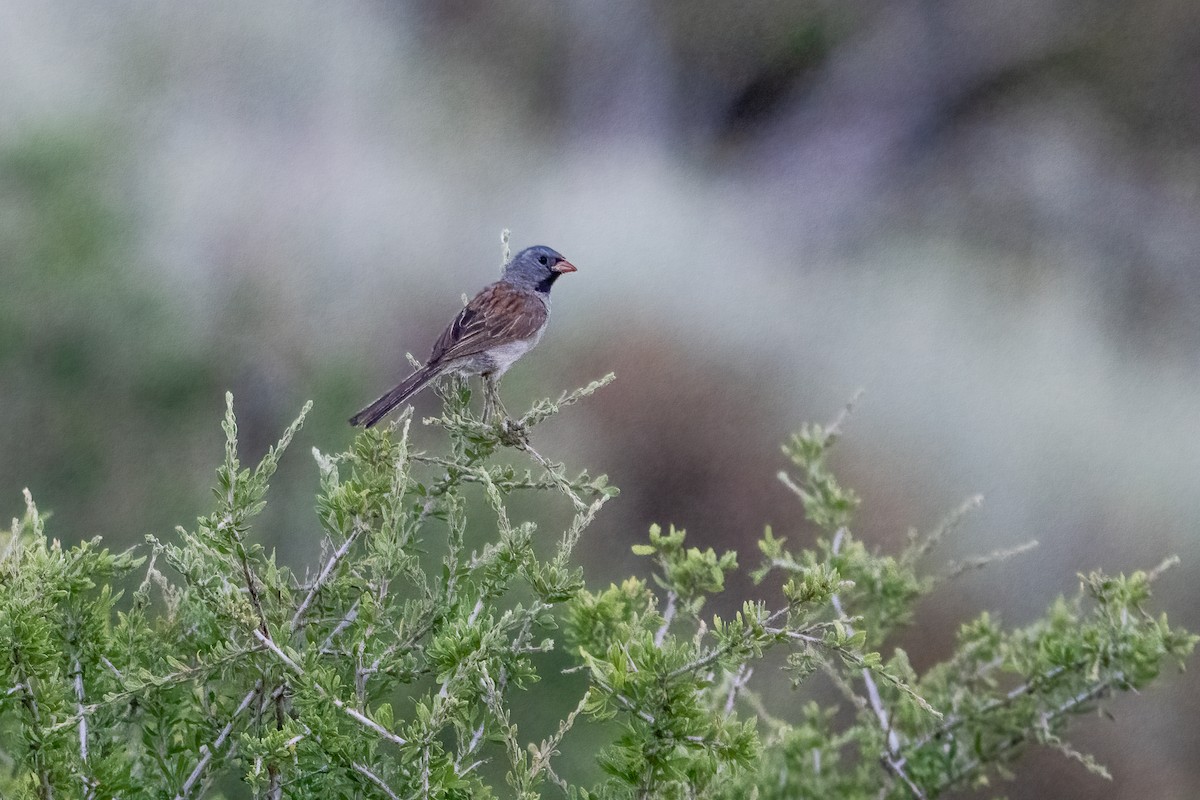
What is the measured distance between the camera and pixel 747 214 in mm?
3516

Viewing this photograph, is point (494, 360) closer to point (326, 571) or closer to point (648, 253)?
point (326, 571)

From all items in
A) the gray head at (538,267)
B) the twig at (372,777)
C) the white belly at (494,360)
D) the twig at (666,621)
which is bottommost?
the twig at (372,777)

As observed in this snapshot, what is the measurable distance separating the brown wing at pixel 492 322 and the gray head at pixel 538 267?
70 mm

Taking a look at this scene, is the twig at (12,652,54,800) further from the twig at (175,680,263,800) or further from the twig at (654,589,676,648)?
the twig at (654,589,676,648)

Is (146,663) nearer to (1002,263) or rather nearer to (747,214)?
(747,214)

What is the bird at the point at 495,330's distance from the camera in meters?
2.09

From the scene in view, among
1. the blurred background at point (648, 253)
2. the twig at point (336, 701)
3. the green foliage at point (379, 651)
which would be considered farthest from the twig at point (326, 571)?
the blurred background at point (648, 253)

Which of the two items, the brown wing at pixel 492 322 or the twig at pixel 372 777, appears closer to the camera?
the twig at pixel 372 777

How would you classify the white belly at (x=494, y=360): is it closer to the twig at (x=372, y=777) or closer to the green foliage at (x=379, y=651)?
the green foliage at (x=379, y=651)

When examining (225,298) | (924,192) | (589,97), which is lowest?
(225,298)

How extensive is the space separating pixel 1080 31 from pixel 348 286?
232 cm

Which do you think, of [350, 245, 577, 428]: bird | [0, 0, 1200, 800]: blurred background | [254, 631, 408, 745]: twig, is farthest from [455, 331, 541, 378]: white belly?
[254, 631, 408, 745]: twig

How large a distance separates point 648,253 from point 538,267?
708 millimetres

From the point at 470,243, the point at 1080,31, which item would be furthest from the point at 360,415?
the point at 1080,31
